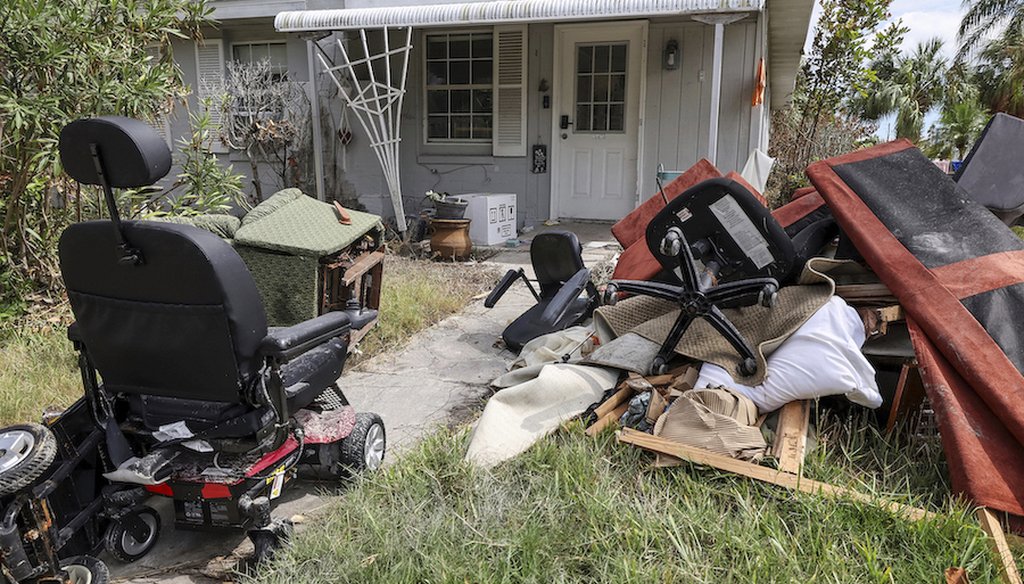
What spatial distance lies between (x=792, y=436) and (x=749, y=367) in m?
0.37

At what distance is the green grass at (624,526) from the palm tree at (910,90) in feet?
83.2

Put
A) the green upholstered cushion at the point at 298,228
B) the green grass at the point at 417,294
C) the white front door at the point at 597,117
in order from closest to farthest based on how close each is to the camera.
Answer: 1. the green upholstered cushion at the point at 298,228
2. the green grass at the point at 417,294
3. the white front door at the point at 597,117

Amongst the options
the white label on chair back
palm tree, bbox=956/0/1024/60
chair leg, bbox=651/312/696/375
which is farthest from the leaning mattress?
palm tree, bbox=956/0/1024/60

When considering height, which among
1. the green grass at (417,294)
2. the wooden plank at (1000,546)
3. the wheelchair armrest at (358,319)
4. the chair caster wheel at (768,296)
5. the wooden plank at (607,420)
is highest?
the chair caster wheel at (768,296)

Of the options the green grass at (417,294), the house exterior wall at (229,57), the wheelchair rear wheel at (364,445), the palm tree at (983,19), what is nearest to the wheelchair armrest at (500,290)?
the green grass at (417,294)

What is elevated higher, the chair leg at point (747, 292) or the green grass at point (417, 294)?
the chair leg at point (747, 292)

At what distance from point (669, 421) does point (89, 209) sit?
4.47m

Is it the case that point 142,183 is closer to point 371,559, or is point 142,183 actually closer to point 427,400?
point 371,559

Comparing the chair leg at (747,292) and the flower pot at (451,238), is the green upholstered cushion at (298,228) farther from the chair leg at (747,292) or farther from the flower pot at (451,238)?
the flower pot at (451,238)

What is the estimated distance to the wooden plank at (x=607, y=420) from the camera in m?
2.99

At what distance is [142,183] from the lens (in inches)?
83.2

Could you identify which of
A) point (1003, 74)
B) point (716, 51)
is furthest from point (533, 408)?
point (1003, 74)

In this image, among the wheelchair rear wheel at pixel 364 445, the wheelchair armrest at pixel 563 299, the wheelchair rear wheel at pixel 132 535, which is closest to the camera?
the wheelchair rear wheel at pixel 132 535

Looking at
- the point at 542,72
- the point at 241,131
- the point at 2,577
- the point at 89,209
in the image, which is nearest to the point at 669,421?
the point at 2,577
